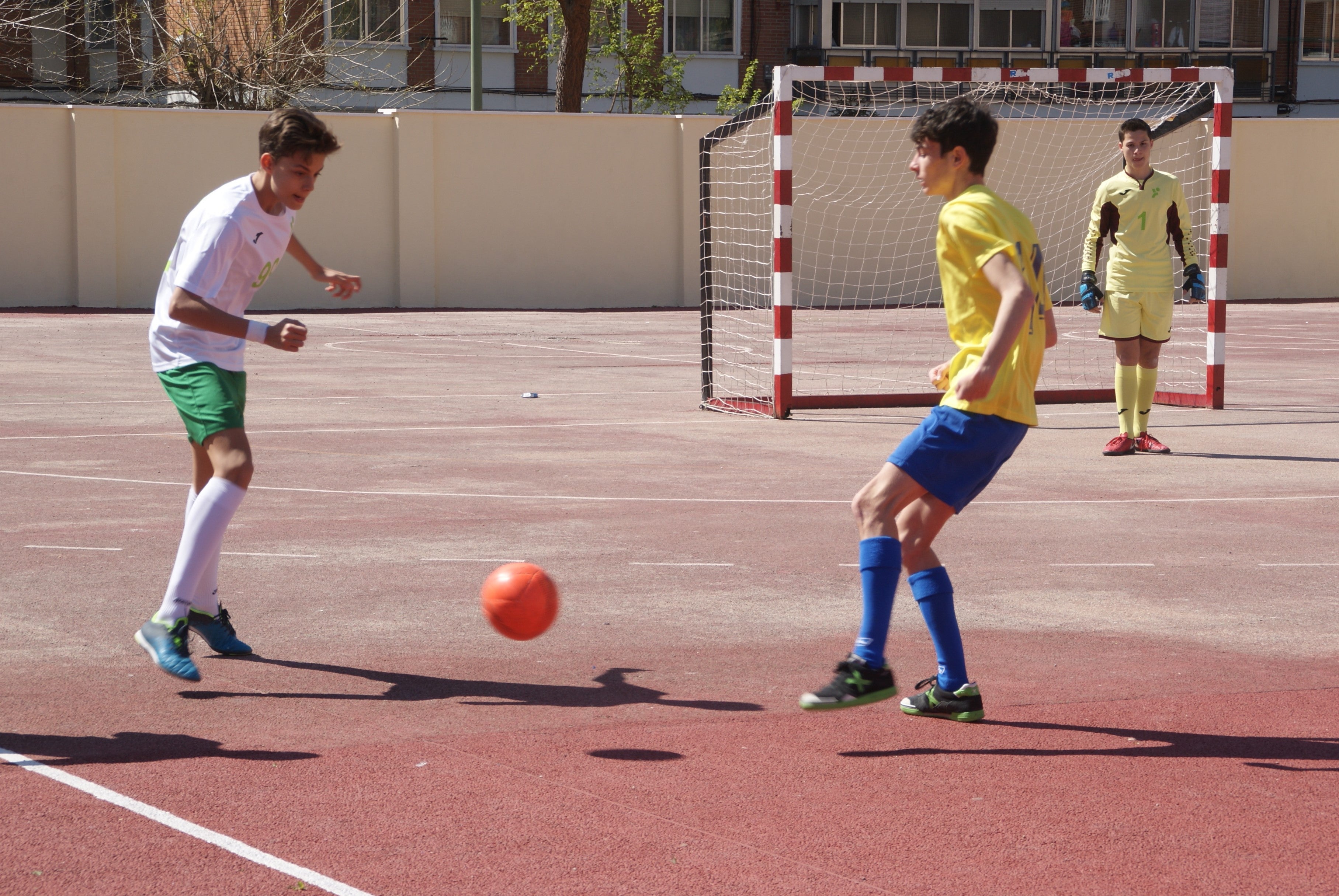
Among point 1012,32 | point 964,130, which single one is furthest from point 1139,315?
point 1012,32

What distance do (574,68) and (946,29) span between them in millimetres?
16284

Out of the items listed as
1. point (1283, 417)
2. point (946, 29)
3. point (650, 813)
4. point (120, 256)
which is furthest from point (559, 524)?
point (946, 29)

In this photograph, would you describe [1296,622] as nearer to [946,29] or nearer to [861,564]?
[861,564]

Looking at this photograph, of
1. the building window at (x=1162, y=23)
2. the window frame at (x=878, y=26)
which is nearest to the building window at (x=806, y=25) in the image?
the window frame at (x=878, y=26)

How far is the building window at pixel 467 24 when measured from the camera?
4122 centimetres

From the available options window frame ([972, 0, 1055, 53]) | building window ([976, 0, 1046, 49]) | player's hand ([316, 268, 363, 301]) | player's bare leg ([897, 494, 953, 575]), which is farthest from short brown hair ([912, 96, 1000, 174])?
building window ([976, 0, 1046, 49])

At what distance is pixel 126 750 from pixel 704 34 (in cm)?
4025

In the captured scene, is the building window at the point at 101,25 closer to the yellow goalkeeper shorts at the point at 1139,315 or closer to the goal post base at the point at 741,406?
the goal post base at the point at 741,406

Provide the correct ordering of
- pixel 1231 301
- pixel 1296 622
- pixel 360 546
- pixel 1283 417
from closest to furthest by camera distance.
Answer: pixel 1296 622
pixel 360 546
pixel 1283 417
pixel 1231 301

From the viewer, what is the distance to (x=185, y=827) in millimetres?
4070

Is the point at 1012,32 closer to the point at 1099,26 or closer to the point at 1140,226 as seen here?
the point at 1099,26

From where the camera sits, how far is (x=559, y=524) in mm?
8438

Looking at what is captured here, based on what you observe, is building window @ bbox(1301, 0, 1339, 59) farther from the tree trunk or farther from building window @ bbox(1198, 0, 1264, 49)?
the tree trunk

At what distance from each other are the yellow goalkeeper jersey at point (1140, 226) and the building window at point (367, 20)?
2734 centimetres
